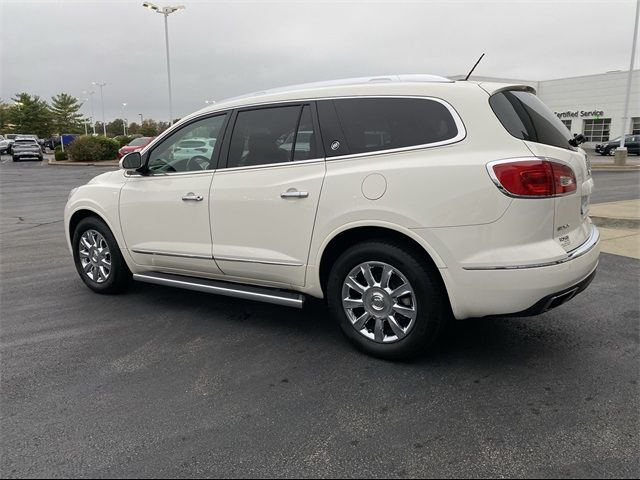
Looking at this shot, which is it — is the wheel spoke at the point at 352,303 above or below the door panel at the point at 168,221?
below

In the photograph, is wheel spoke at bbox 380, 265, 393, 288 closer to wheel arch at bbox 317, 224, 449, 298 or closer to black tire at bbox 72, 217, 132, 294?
wheel arch at bbox 317, 224, 449, 298

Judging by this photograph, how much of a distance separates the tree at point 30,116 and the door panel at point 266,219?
88644mm

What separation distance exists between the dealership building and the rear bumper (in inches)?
1995

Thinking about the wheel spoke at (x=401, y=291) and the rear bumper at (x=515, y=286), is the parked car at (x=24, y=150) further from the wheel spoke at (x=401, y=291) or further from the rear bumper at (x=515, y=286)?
the rear bumper at (x=515, y=286)

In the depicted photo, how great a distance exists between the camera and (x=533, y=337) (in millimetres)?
4117

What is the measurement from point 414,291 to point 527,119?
1352 mm

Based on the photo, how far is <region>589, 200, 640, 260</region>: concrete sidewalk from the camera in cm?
718

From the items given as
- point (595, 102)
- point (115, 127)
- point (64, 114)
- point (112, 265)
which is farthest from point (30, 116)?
point (112, 265)

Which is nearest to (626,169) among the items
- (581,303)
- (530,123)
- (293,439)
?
(581,303)

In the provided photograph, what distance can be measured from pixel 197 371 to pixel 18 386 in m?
1.15

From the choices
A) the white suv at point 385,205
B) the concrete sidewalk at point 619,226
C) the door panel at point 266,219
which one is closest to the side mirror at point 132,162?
the white suv at point 385,205

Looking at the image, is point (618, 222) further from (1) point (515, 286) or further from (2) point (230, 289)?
(2) point (230, 289)

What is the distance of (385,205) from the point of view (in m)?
3.46

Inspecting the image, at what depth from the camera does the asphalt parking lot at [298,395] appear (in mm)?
2621
